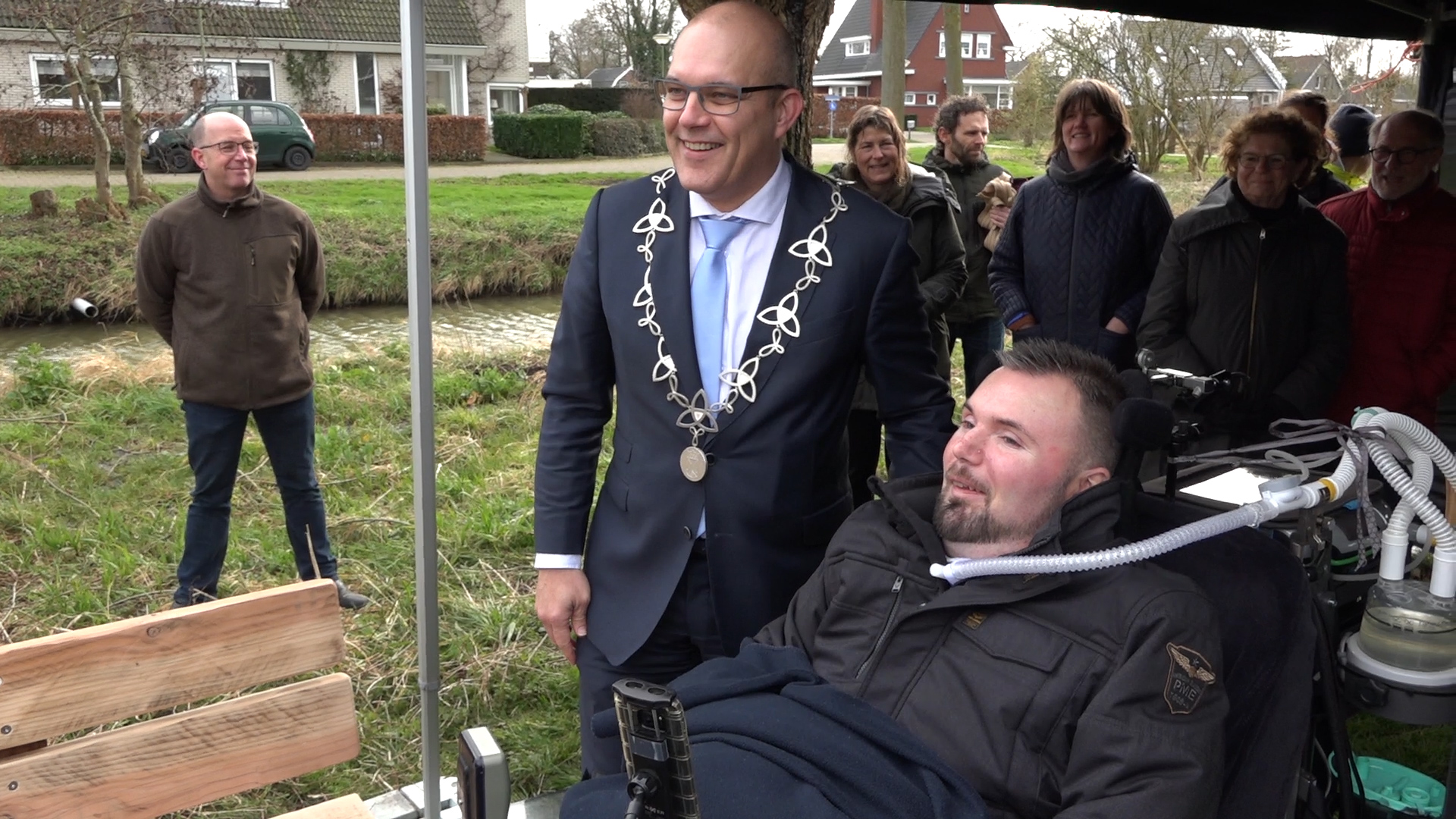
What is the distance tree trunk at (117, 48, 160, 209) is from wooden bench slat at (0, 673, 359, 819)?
1360 cm

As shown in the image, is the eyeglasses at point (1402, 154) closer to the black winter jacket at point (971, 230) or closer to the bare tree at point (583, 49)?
the black winter jacket at point (971, 230)

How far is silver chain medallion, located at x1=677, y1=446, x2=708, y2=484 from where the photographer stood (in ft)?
7.46

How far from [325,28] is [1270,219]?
25.1 metres

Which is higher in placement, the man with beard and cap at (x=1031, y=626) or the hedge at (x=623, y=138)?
the hedge at (x=623, y=138)

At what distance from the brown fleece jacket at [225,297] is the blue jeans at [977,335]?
2850 mm

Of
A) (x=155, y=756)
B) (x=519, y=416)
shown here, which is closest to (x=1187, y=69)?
(x=519, y=416)

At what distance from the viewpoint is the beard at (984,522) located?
6.61 feet

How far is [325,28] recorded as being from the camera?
1007 inches

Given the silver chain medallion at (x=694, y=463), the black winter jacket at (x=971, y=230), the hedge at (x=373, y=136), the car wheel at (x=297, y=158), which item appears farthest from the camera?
the hedge at (x=373, y=136)

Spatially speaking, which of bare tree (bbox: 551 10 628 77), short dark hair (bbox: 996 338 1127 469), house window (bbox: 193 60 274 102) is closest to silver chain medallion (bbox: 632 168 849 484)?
short dark hair (bbox: 996 338 1127 469)

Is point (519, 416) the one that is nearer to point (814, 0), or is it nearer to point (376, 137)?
point (814, 0)

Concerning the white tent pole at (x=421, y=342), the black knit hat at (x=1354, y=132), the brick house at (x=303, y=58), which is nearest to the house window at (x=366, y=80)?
the brick house at (x=303, y=58)

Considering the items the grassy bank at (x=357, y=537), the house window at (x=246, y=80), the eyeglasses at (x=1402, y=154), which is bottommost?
the grassy bank at (x=357, y=537)

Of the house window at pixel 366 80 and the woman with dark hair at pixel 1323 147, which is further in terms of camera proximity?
the house window at pixel 366 80
